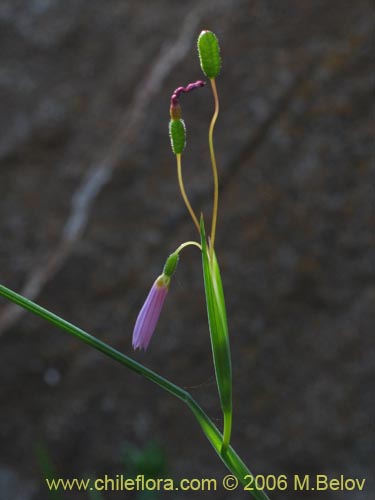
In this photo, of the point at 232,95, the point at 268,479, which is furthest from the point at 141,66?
the point at 268,479

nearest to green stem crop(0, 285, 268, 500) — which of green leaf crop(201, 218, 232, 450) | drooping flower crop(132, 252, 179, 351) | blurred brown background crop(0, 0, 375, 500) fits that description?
green leaf crop(201, 218, 232, 450)

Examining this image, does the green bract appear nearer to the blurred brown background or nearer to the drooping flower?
the drooping flower

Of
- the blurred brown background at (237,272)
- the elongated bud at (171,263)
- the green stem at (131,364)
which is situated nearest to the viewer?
the green stem at (131,364)

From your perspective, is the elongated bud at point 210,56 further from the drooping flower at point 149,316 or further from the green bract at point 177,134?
the drooping flower at point 149,316

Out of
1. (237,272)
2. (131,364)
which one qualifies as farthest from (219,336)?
(237,272)

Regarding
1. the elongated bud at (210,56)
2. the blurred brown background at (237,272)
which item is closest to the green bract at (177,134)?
the elongated bud at (210,56)

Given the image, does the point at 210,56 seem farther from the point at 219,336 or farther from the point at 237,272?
the point at 237,272

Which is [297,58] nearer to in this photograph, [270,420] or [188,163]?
[188,163]

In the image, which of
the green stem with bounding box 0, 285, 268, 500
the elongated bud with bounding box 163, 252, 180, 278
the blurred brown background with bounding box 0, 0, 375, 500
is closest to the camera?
the green stem with bounding box 0, 285, 268, 500
